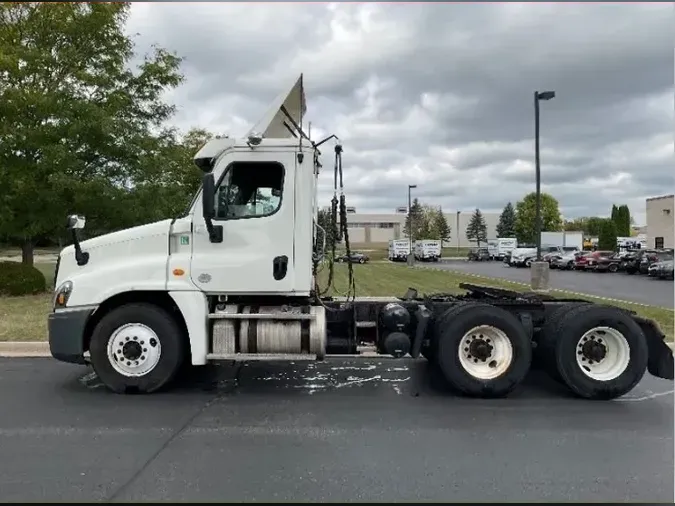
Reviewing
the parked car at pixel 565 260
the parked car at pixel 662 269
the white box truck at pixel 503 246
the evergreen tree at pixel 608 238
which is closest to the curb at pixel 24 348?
the parked car at pixel 662 269

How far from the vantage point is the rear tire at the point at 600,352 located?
6324mm

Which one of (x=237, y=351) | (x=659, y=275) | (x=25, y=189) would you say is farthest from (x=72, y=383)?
(x=659, y=275)

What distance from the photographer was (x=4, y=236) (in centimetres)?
1622

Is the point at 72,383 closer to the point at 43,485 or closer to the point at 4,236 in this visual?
the point at 43,485

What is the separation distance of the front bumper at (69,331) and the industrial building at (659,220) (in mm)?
58656

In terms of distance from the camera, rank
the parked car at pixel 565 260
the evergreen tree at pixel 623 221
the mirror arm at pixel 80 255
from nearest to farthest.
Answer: the mirror arm at pixel 80 255, the parked car at pixel 565 260, the evergreen tree at pixel 623 221

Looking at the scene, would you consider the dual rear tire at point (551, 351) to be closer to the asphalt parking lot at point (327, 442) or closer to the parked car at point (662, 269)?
the asphalt parking lot at point (327, 442)

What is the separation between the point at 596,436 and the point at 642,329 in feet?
6.25

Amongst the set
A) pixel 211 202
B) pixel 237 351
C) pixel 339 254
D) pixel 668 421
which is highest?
pixel 211 202

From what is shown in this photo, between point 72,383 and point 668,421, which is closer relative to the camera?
point 668,421

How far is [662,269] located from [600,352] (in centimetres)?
2724

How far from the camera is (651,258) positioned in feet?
109

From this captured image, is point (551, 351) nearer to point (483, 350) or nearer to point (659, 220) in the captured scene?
point (483, 350)

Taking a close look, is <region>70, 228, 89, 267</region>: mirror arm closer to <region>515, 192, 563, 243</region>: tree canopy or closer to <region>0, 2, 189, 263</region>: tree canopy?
<region>0, 2, 189, 263</region>: tree canopy
